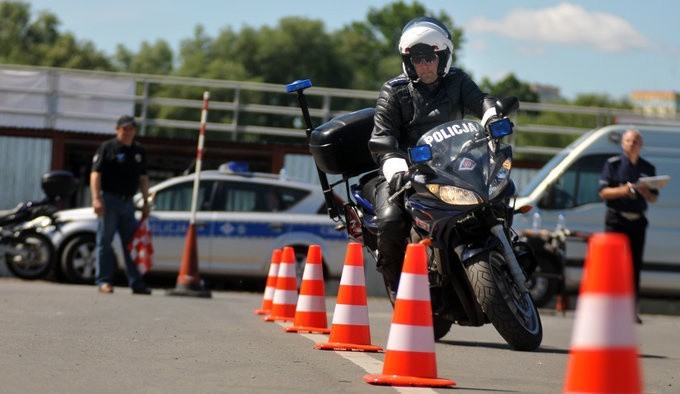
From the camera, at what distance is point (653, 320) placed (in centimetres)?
1579

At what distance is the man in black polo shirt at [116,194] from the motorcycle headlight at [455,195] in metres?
7.85

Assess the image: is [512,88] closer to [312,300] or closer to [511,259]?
[312,300]

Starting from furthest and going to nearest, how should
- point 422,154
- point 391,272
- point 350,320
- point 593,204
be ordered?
point 593,204
point 391,272
point 350,320
point 422,154

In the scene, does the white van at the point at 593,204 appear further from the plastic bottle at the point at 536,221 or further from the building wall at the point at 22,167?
the building wall at the point at 22,167

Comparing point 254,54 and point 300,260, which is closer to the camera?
point 300,260

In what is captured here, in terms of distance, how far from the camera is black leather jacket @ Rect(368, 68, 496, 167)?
8867mm

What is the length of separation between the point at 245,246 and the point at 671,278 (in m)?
5.56

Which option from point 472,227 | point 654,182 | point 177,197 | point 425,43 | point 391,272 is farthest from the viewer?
point 177,197

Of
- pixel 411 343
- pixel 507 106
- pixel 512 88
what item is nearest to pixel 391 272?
pixel 507 106

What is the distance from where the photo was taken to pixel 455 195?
7.89 meters

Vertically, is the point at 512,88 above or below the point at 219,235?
above

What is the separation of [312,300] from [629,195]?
6041mm

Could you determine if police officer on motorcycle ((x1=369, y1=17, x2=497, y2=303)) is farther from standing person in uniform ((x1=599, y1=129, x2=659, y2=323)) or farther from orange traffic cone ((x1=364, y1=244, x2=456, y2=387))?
standing person in uniform ((x1=599, y1=129, x2=659, y2=323))

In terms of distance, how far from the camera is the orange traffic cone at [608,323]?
3789 mm
